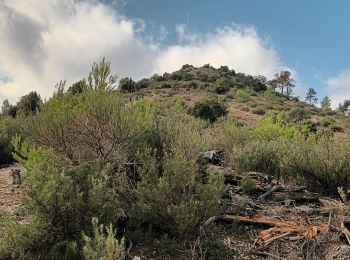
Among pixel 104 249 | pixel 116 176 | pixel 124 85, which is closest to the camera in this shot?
pixel 104 249

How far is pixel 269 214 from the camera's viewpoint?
6348 mm

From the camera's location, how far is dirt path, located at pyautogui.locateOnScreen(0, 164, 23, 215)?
5.94 metres

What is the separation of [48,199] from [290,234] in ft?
10.7

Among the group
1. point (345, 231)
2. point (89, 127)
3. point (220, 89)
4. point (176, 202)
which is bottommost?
point (345, 231)

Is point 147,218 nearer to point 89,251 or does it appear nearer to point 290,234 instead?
point 89,251

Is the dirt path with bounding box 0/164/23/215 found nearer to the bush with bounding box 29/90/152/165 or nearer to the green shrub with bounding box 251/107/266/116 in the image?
the bush with bounding box 29/90/152/165

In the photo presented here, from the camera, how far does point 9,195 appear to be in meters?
6.71

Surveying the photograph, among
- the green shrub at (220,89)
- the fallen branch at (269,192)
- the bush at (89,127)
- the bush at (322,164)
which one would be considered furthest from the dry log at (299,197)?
the green shrub at (220,89)

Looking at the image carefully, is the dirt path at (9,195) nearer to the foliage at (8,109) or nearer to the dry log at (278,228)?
the dry log at (278,228)

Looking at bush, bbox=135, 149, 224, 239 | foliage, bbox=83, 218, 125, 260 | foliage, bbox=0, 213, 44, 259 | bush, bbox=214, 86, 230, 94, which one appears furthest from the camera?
bush, bbox=214, 86, 230, 94

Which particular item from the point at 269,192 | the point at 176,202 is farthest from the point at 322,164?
the point at 176,202

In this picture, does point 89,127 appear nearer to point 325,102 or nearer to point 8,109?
point 8,109

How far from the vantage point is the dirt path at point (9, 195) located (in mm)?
5941

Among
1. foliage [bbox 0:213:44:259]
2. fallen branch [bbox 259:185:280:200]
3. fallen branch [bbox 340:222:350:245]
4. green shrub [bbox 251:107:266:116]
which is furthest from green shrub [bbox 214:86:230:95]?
foliage [bbox 0:213:44:259]
